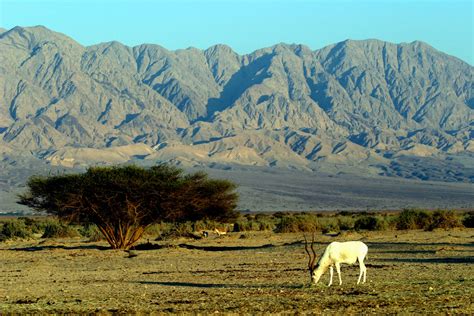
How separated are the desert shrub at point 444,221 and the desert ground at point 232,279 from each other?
7953 mm

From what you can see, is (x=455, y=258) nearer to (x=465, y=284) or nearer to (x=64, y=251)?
Answer: (x=465, y=284)

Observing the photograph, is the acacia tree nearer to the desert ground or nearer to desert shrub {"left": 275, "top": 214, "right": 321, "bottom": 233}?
the desert ground

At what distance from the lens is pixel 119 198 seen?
4222 cm

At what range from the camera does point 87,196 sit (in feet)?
138

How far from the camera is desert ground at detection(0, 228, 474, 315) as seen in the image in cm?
1975

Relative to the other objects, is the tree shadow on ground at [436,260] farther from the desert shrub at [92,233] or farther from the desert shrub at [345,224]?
the desert shrub at [345,224]

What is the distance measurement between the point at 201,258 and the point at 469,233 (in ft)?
57.8

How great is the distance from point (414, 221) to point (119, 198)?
69.1 ft

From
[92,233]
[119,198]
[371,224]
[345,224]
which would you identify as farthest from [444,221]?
[119,198]

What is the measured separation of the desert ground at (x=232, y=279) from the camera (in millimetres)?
19750

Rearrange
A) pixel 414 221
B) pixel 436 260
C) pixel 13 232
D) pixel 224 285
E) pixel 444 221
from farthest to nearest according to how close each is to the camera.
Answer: pixel 13 232 → pixel 414 221 → pixel 444 221 → pixel 436 260 → pixel 224 285

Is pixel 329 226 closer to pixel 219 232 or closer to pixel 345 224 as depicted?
pixel 345 224

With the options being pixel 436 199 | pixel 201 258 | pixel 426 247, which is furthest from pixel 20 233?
pixel 436 199

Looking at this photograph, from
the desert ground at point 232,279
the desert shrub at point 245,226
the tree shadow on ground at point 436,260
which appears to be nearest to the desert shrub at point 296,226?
the desert shrub at point 245,226
